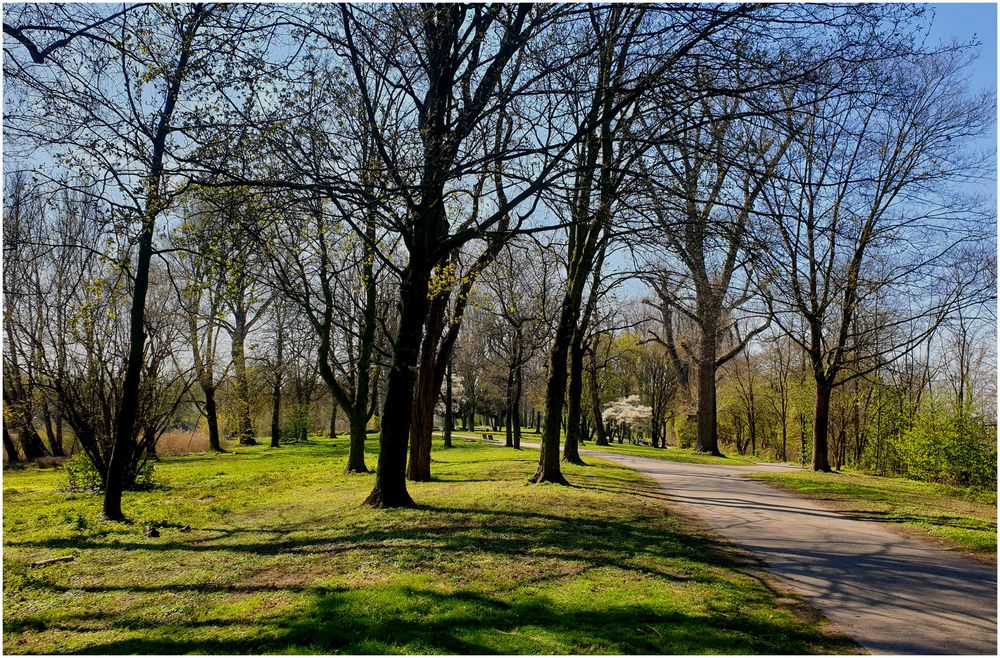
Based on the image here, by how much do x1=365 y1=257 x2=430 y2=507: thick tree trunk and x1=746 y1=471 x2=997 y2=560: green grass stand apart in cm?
823

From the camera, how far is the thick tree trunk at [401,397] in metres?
10.1

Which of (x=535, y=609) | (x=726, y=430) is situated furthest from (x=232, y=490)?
(x=726, y=430)

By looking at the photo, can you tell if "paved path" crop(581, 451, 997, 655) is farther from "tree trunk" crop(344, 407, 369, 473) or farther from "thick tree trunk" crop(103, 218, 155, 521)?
"tree trunk" crop(344, 407, 369, 473)

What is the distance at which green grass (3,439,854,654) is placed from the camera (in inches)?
187

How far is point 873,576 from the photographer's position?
654cm

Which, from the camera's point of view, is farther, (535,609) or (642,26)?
(642,26)

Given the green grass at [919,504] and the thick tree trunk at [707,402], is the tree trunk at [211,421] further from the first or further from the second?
the green grass at [919,504]

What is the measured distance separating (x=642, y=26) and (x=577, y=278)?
20.5 ft

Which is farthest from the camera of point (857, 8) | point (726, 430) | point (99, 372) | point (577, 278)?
point (726, 430)

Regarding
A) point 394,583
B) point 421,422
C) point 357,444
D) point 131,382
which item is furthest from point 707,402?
point 394,583

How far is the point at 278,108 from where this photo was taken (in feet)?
26.3

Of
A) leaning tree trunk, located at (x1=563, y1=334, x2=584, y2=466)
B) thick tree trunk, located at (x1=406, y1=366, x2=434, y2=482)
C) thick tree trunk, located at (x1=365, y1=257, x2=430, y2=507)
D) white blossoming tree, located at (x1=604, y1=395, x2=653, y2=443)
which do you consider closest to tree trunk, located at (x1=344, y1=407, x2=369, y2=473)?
thick tree trunk, located at (x1=406, y1=366, x2=434, y2=482)

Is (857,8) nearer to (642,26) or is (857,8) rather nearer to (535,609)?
(642,26)

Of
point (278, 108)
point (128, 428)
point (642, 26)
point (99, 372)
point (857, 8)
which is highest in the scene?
point (642, 26)
